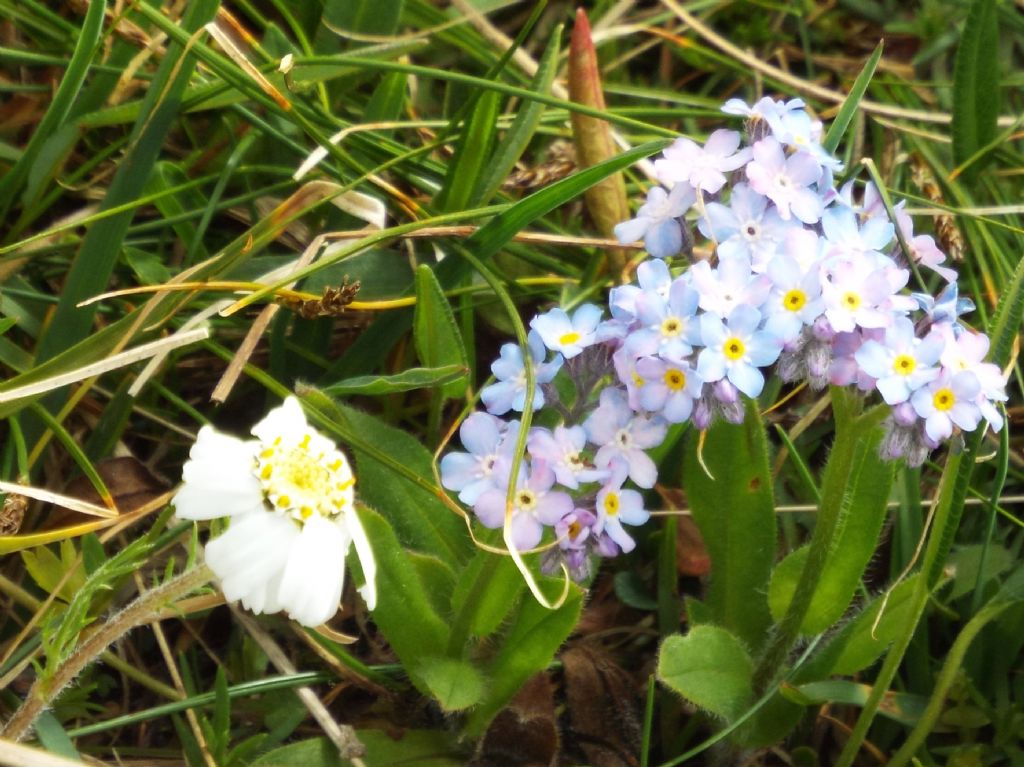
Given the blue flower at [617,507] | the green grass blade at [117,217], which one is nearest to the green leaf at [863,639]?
the blue flower at [617,507]

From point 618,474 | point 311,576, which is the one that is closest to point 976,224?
point 618,474

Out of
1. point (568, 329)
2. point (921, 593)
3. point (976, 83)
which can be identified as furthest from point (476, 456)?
point (976, 83)

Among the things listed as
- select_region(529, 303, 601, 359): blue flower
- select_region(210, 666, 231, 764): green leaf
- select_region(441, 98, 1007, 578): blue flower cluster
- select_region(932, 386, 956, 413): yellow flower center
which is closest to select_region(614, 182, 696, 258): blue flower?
select_region(441, 98, 1007, 578): blue flower cluster

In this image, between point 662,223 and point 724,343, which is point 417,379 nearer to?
point 662,223

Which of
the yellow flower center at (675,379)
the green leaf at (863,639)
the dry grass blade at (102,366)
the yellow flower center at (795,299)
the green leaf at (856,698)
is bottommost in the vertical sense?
the green leaf at (856,698)

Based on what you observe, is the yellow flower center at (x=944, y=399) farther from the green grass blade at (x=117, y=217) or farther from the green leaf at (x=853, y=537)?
the green grass blade at (x=117, y=217)
